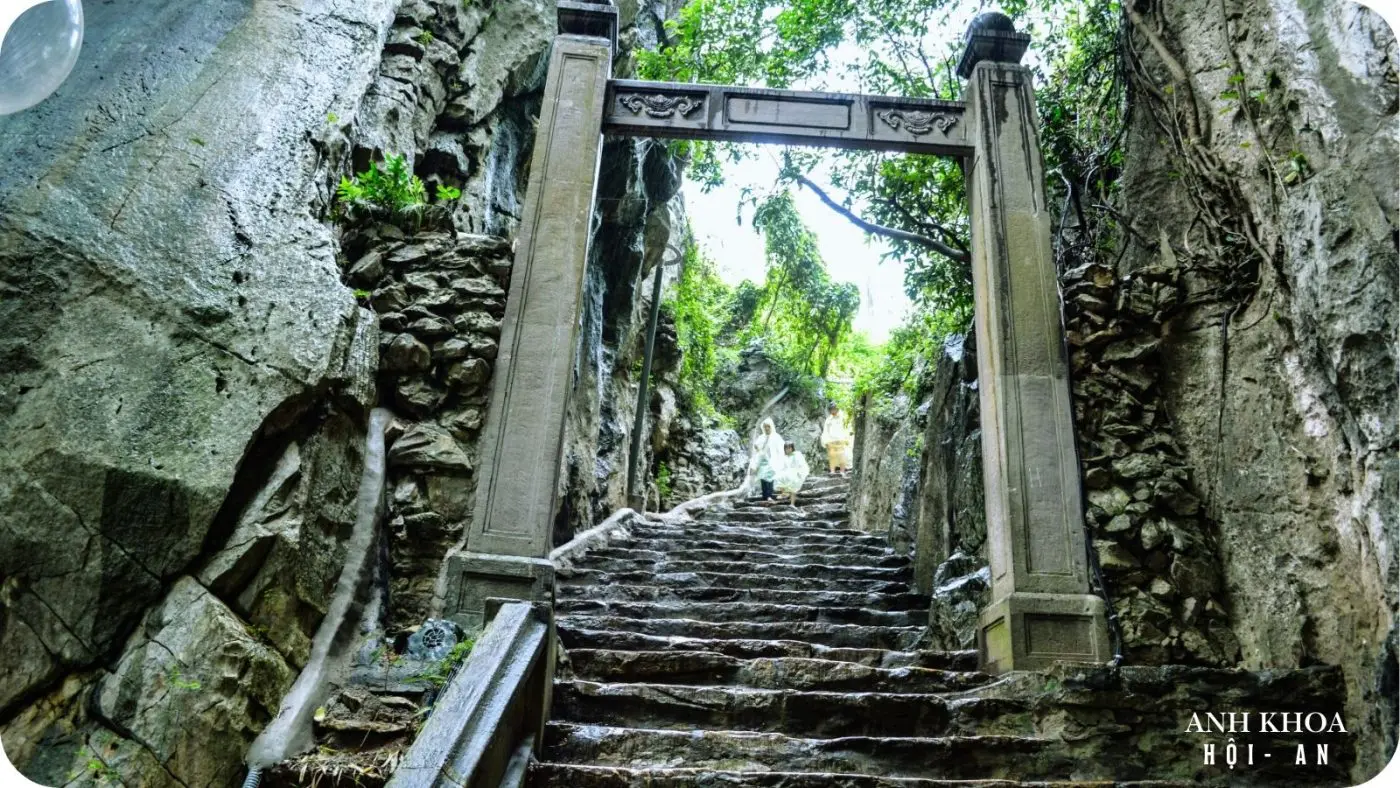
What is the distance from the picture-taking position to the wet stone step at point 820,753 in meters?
3.95

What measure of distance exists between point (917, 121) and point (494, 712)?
5.11m

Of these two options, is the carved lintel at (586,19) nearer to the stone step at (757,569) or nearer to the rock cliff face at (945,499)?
the rock cliff face at (945,499)

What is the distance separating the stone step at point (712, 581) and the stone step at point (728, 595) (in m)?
0.18

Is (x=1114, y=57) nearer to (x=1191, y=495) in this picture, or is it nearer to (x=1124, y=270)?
(x=1124, y=270)

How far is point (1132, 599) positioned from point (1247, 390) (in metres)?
1.43

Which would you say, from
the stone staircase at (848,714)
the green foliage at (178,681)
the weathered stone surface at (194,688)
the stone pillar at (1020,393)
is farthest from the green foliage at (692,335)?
the green foliage at (178,681)

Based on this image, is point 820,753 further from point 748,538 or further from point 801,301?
point 801,301

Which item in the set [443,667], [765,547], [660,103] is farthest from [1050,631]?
[660,103]

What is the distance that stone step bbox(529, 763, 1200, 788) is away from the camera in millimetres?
3576

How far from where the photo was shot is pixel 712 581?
7062 millimetres

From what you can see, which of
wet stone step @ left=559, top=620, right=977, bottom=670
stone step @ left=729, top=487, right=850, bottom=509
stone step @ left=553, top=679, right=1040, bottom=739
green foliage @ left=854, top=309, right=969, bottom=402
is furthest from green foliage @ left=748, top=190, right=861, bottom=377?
stone step @ left=553, top=679, right=1040, bottom=739

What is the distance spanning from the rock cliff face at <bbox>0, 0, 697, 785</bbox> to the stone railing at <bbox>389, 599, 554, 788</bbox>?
46.9 inches

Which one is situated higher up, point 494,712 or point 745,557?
point 745,557

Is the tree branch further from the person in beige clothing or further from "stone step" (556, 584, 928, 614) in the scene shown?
the person in beige clothing
